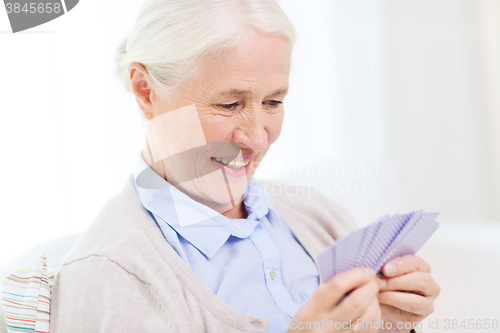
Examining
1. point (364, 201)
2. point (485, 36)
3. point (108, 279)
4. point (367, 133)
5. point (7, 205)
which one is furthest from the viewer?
point (367, 133)

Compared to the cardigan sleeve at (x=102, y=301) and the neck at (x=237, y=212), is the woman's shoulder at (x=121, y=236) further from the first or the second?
the neck at (x=237, y=212)

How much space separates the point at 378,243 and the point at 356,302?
0.12 m

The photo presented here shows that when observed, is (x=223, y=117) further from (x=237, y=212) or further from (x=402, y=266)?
(x=402, y=266)

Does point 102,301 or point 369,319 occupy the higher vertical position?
point 102,301

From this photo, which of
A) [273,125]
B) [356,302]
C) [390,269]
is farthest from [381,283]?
[273,125]

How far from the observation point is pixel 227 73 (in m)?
0.93

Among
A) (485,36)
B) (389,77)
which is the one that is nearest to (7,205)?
(389,77)

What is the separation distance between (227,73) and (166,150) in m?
0.25

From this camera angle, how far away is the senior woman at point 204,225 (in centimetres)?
81

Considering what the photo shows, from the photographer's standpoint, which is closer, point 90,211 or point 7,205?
point 7,205

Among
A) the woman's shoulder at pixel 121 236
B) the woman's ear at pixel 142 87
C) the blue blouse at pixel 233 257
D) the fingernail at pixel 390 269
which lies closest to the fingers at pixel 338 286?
the fingernail at pixel 390 269

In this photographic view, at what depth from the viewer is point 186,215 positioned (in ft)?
3.31

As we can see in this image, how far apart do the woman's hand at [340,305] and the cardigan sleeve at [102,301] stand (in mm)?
266

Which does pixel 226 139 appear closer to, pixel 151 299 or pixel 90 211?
pixel 151 299
